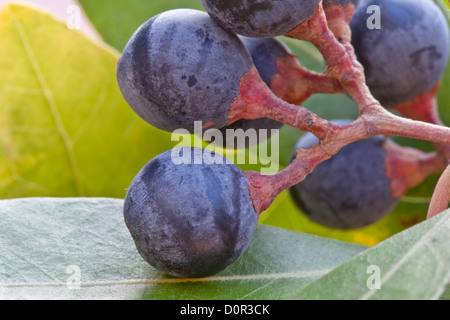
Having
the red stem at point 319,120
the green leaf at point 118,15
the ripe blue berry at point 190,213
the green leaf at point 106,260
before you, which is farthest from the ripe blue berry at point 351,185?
the green leaf at point 118,15

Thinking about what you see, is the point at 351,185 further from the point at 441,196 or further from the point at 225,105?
the point at 225,105

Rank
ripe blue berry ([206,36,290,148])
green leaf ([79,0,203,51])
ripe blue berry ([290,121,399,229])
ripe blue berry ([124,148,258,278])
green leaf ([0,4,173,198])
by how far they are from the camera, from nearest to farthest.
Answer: ripe blue berry ([124,148,258,278]) < ripe blue berry ([206,36,290,148]) < ripe blue berry ([290,121,399,229]) < green leaf ([0,4,173,198]) < green leaf ([79,0,203,51])

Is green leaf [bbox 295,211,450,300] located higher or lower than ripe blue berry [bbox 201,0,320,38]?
lower

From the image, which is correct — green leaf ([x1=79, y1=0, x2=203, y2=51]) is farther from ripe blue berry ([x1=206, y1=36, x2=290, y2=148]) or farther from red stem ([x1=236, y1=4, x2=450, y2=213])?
red stem ([x1=236, y1=4, x2=450, y2=213])

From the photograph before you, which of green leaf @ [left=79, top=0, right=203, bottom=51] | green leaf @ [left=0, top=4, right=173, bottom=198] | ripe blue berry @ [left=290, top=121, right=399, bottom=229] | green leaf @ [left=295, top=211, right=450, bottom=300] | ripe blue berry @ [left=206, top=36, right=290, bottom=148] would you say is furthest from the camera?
green leaf @ [left=79, top=0, right=203, bottom=51]

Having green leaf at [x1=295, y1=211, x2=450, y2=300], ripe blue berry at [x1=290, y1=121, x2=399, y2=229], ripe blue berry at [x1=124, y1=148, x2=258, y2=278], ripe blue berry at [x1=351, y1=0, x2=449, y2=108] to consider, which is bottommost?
ripe blue berry at [x1=290, y1=121, x2=399, y2=229]

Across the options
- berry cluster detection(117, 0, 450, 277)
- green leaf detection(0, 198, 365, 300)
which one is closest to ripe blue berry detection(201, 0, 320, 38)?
berry cluster detection(117, 0, 450, 277)
